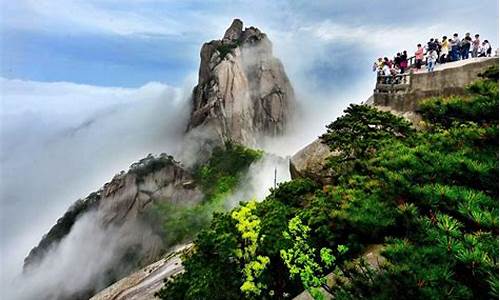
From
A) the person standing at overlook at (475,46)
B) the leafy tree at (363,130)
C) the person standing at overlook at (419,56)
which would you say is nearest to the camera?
the leafy tree at (363,130)

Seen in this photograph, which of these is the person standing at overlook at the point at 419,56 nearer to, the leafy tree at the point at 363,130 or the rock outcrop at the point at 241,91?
the leafy tree at the point at 363,130

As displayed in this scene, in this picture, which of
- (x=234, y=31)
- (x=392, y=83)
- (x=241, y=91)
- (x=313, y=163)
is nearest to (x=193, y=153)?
(x=241, y=91)

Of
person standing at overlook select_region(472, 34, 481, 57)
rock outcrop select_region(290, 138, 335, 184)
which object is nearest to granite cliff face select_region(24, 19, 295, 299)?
rock outcrop select_region(290, 138, 335, 184)

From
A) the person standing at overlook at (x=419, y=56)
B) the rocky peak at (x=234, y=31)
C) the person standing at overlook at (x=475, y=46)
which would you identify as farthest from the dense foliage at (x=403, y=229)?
the rocky peak at (x=234, y=31)

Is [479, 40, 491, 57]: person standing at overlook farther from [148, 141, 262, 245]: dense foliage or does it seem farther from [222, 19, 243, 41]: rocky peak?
[222, 19, 243, 41]: rocky peak

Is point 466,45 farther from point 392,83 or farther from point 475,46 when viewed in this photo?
point 392,83
